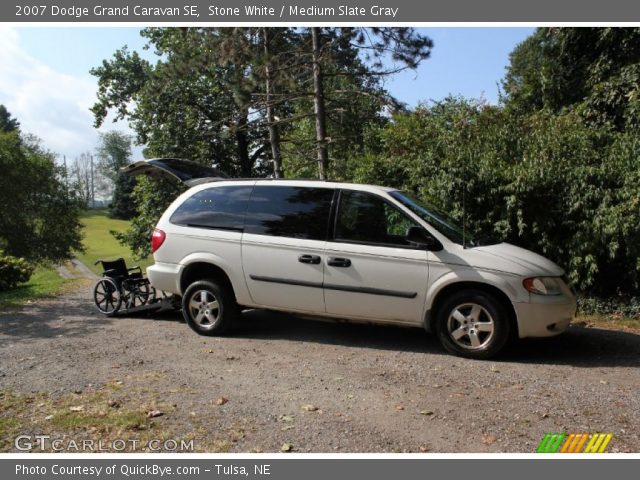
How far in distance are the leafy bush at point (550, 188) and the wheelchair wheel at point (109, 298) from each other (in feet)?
16.9

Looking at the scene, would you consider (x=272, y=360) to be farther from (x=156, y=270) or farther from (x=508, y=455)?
(x=508, y=455)

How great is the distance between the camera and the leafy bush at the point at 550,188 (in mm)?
7961

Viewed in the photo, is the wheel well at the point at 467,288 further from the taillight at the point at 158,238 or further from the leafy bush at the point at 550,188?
the taillight at the point at 158,238

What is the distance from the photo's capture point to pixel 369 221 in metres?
6.50

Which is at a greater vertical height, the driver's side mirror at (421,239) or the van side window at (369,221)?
the van side window at (369,221)

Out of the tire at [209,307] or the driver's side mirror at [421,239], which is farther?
the tire at [209,307]

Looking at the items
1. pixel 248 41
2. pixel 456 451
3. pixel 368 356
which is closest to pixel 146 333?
pixel 368 356

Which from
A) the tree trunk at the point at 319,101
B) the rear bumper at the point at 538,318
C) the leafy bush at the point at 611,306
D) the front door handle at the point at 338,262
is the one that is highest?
the tree trunk at the point at 319,101

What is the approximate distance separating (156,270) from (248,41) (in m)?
9.96

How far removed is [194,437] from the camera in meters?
4.02

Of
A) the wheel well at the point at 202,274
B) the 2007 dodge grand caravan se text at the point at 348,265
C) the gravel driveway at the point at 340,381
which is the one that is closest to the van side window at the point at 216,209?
the 2007 dodge grand caravan se text at the point at 348,265

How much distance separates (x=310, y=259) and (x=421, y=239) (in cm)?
128

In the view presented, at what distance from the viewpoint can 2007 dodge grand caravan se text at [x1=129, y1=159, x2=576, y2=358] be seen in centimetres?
594

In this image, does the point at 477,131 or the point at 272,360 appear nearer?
the point at 272,360
